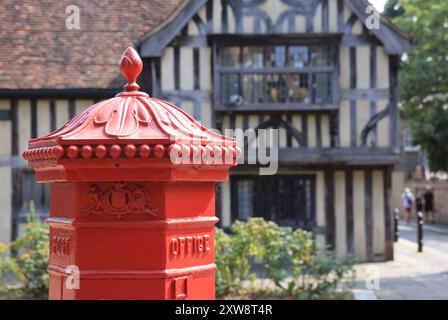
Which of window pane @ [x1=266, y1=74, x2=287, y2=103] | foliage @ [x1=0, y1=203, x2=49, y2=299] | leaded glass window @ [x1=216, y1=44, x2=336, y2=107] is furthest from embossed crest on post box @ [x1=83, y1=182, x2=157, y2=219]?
window pane @ [x1=266, y1=74, x2=287, y2=103]

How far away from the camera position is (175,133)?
2.29 m

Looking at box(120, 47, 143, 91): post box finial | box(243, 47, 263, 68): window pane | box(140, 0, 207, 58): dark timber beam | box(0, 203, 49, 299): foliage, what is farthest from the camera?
box(243, 47, 263, 68): window pane

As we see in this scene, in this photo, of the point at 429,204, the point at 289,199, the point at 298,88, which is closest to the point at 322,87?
the point at 298,88

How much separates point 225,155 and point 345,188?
42.6 feet

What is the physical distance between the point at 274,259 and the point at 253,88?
15.9 feet

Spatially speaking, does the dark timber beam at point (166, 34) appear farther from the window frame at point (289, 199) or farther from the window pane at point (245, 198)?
the window pane at point (245, 198)

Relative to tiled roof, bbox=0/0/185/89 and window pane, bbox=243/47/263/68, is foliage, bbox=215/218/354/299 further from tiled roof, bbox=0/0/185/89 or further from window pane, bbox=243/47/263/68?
tiled roof, bbox=0/0/185/89

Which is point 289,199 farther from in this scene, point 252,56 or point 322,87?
point 252,56

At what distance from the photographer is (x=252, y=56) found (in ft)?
48.5

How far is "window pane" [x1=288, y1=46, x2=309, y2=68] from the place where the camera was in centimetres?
1477

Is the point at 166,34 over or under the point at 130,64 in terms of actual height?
over

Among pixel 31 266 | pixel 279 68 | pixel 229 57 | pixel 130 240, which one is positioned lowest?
pixel 31 266

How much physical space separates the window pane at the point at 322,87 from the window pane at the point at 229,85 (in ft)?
5.00

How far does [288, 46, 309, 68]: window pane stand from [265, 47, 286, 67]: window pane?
14 cm
